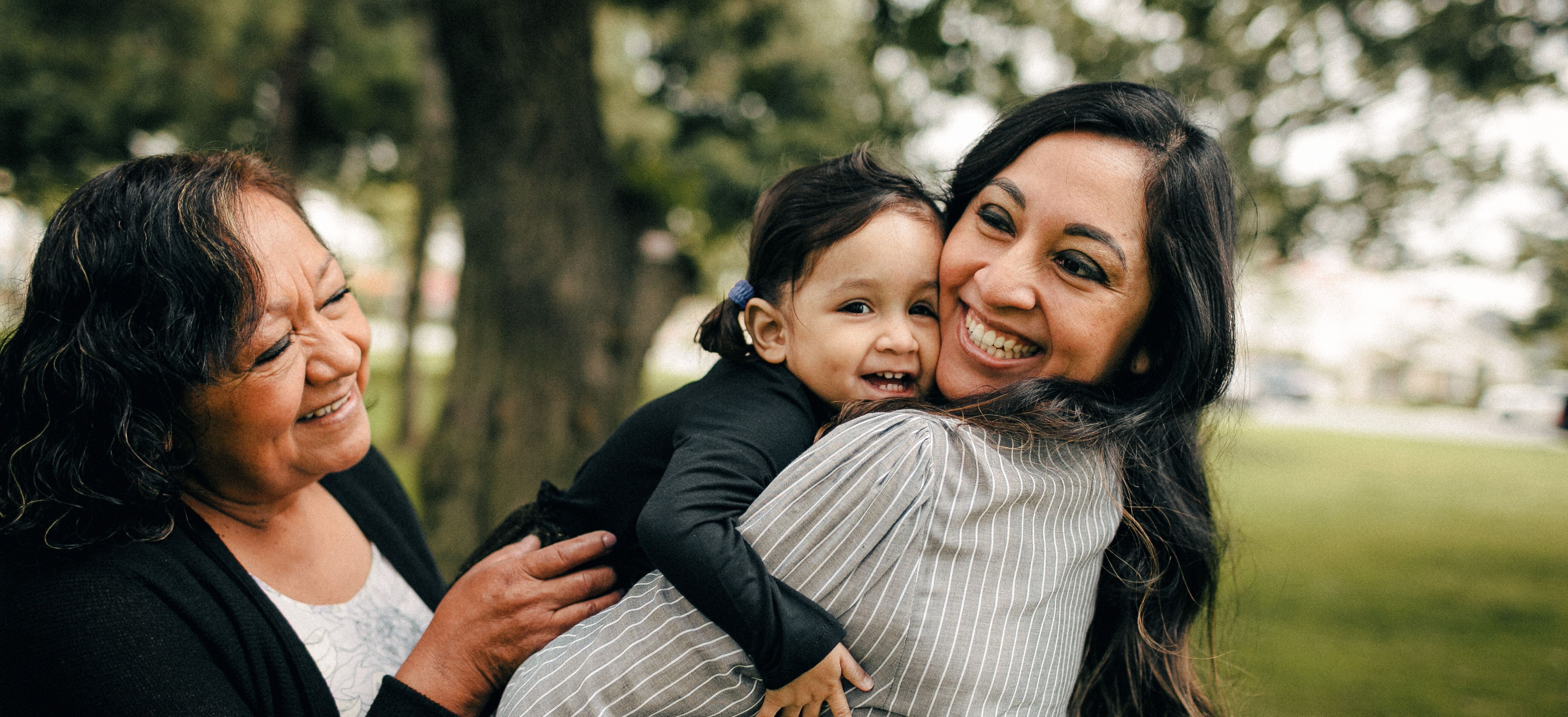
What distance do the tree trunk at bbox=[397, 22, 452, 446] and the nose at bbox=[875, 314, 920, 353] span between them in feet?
33.5

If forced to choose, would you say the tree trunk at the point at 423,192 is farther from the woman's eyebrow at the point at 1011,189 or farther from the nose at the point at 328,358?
the woman's eyebrow at the point at 1011,189

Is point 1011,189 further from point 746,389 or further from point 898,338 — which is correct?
point 746,389

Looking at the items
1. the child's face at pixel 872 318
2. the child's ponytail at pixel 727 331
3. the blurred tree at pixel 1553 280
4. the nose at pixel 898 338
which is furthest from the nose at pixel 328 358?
the blurred tree at pixel 1553 280

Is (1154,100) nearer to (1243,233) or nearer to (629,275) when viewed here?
(629,275)

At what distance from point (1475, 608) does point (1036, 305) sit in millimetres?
10136

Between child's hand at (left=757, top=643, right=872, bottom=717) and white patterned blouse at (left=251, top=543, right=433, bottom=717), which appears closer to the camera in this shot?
child's hand at (left=757, top=643, right=872, bottom=717)

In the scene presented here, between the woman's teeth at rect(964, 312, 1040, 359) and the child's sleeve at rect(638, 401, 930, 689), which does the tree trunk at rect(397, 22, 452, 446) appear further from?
the child's sleeve at rect(638, 401, 930, 689)

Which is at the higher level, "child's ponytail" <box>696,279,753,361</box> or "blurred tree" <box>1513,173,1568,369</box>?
"child's ponytail" <box>696,279,753,361</box>

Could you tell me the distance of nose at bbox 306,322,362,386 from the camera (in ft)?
5.92

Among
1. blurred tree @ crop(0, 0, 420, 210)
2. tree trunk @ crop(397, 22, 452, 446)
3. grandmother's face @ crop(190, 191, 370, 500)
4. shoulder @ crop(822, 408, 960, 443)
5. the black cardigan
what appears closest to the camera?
the black cardigan

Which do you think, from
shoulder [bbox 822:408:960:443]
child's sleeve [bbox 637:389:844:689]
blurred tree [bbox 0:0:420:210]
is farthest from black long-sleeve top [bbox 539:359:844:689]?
blurred tree [bbox 0:0:420:210]

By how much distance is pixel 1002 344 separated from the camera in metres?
1.89

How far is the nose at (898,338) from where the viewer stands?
6.52ft

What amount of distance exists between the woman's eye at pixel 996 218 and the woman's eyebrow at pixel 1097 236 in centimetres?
14
